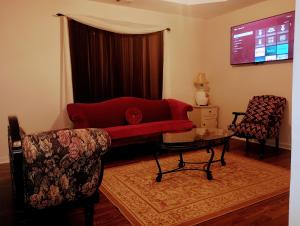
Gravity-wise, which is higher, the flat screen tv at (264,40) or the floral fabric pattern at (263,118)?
the flat screen tv at (264,40)

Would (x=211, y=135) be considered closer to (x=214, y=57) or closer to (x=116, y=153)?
(x=116, y=153)

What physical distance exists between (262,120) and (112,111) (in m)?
2.45

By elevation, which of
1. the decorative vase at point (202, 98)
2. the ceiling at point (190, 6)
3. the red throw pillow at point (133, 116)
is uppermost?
the ceiling at point (190, 6)

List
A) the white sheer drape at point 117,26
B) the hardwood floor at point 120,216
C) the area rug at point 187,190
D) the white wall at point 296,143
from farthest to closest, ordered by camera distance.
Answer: the white sheer drape at point 117,26 → the area rug at point 187,190 → the hardwood floor at point 120,216 → the white wall at point 296,143

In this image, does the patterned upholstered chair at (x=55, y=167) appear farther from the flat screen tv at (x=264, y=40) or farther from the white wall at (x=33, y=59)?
the flat screen tv at (x=264, y=40)

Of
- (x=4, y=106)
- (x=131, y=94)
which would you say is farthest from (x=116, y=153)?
(x=4, y=106)

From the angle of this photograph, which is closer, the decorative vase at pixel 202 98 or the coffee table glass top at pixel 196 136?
the coffee table glass top at pixel 196 136

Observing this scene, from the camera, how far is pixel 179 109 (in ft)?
14.7

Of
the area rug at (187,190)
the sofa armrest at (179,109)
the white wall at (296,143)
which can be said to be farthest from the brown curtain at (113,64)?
the white wall at (296,143)

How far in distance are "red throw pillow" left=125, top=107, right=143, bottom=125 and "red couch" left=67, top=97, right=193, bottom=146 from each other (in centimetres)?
7

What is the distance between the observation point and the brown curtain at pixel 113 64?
4.16 metres

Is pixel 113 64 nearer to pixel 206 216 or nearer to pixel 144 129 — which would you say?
pixel 144 129

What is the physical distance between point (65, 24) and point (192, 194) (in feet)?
10.5

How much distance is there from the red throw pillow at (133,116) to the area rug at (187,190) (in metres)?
0.91
